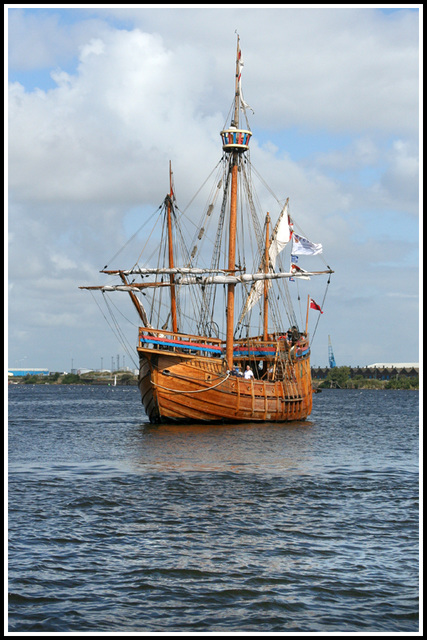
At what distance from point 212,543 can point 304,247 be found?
120 ft

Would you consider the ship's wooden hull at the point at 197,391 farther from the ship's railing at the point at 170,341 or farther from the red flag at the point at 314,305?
the red flag at the point at 314,305

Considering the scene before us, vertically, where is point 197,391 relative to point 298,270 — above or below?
below

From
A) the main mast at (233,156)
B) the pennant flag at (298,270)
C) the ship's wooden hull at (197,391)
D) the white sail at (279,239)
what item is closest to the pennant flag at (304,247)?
the pennant flag at (298,270)

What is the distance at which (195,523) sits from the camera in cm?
1962

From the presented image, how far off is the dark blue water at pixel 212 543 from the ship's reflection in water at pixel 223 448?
22 centimetres

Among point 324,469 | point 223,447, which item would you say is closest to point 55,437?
point 223,447

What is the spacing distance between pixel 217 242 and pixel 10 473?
28639 millimetres

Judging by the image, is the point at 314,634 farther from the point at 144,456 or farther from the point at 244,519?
the point at 144,456

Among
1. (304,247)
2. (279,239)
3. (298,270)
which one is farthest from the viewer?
(279,239)

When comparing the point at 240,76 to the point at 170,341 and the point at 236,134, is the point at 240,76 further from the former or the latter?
the point at 170,341

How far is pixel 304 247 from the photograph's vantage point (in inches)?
2062

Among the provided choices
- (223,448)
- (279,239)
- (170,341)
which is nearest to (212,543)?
(223,448)

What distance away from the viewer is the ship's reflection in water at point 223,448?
30.0 m

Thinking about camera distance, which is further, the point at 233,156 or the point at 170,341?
the point at 233,156
